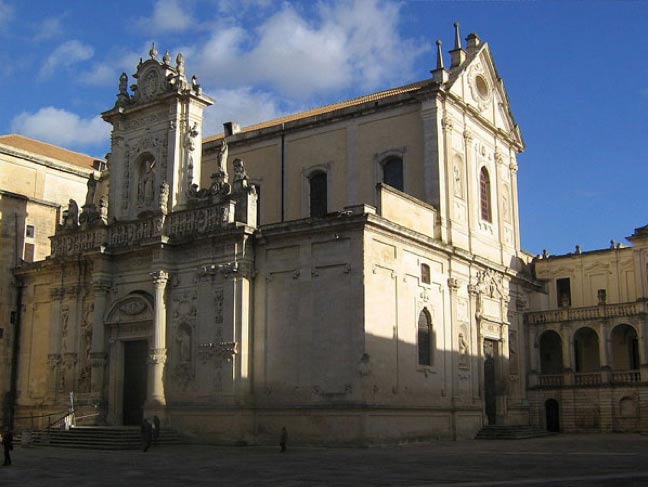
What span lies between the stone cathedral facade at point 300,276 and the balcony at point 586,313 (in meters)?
1.55

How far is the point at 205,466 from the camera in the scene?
19.7 metres

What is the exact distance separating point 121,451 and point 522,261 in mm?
21798

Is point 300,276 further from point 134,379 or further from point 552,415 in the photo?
point 552,415

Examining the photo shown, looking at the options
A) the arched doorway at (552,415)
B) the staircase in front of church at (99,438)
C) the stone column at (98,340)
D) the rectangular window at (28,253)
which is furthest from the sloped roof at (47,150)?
the arched doorway at (552,415)

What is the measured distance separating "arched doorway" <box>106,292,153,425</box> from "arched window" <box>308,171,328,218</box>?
8.14m

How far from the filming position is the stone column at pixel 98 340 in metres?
32.1

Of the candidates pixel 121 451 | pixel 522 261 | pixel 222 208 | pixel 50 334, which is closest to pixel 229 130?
pixel 222 208

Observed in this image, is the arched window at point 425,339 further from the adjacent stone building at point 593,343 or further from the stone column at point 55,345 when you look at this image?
the stone column at point 55,345

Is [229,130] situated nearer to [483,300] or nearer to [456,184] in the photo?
[456,184]

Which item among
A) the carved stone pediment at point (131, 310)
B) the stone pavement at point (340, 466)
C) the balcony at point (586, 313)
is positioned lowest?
the stone pavement at point (340, 466)

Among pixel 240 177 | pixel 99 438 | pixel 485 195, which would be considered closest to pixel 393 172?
pixel 485 195

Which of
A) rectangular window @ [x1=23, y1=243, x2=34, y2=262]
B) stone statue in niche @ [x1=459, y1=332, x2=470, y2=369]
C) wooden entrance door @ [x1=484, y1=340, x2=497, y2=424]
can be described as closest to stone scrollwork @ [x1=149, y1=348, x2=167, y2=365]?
rectangular window @ [x1=23, y1=243, x2=34, y2=262]

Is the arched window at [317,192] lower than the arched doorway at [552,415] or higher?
higher

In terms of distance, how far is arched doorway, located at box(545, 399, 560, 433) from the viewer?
40656 mm
